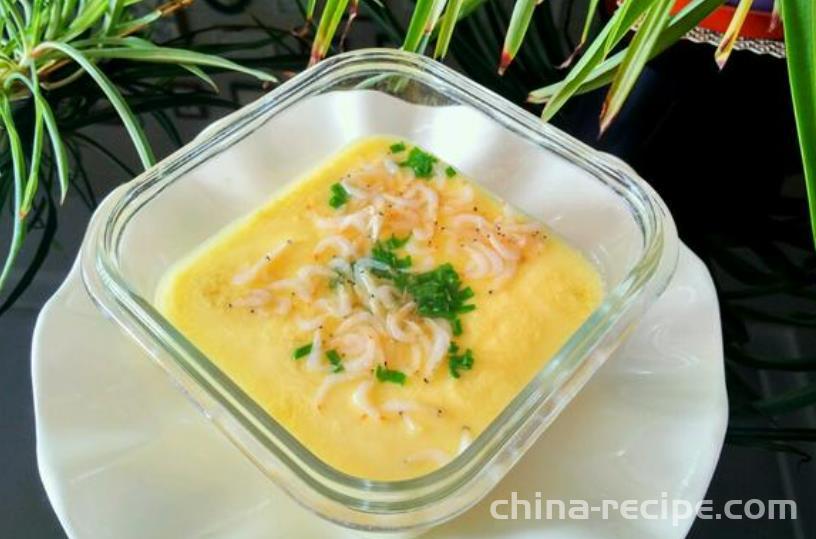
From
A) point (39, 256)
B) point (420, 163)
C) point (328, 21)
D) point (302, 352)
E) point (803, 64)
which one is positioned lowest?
point (39, 256)

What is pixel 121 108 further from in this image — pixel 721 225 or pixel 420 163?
pixel 721 225

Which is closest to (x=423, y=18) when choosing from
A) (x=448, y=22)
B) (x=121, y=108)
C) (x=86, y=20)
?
(x=448, y=22)

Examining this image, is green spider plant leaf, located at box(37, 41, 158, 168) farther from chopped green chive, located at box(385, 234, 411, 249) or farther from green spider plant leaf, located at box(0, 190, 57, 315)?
chopped green chive, located at box(385, 234, 411, 249)

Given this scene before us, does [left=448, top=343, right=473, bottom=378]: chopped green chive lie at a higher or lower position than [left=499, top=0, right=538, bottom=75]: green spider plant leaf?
lower

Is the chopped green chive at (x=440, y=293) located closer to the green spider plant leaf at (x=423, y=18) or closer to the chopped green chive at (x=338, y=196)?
the chopped green chive at (x=338, y=196)

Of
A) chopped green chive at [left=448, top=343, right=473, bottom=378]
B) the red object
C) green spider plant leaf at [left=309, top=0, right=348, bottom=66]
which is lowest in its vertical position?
chopped green chive at [left=448, top=343, right=473, bottom=378]

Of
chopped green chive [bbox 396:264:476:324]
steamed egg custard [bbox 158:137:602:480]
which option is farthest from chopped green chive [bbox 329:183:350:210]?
chopped green chive [bbox 396:264:476:324]

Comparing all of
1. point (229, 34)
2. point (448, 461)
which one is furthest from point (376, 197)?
point (229, 34)

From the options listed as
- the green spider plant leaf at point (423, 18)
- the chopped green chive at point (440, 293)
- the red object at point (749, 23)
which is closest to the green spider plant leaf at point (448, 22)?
the green spider plant leaf at point (423, 18)
